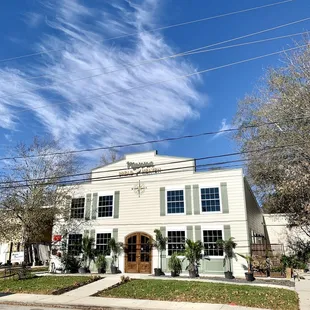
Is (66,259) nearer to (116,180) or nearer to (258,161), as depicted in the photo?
(116,180)

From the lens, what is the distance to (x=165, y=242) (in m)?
18.6

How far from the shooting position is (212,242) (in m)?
17.8

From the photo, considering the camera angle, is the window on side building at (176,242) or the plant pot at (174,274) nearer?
the plant pot at (174,274)

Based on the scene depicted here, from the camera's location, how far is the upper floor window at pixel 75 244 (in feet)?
66.3

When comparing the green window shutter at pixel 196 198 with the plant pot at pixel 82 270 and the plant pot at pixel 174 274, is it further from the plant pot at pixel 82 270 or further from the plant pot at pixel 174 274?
the plant pot at pixel 82 270

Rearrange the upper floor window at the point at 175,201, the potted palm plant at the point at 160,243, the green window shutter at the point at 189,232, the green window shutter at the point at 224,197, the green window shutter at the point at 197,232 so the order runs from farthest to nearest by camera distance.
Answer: the upper floor window at the point at 175,201
the potted palm plant at the point at 160,243
the green window shutter at the point at 189,232
the green window shutter at the point at 197,232
the green window shutter at the point at 224,197

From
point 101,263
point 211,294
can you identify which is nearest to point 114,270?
point 101,263

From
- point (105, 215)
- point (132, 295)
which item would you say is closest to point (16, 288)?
point (132, 295)

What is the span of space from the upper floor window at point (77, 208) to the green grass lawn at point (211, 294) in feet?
28.4

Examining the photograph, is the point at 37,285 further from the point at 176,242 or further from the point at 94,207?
the point at 176,242

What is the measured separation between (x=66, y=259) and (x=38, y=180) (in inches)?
213

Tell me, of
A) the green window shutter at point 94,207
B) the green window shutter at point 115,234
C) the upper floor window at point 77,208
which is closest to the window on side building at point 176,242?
the green window shutter at point 115,234

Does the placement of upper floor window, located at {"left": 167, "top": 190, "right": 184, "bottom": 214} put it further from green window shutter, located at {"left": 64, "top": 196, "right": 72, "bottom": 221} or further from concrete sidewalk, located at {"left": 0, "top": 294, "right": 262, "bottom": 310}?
concrete sidewalk, located at {"left": 0, "top": 294, "right": 262, "bottom": 310}

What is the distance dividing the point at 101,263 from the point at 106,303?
909 cm
